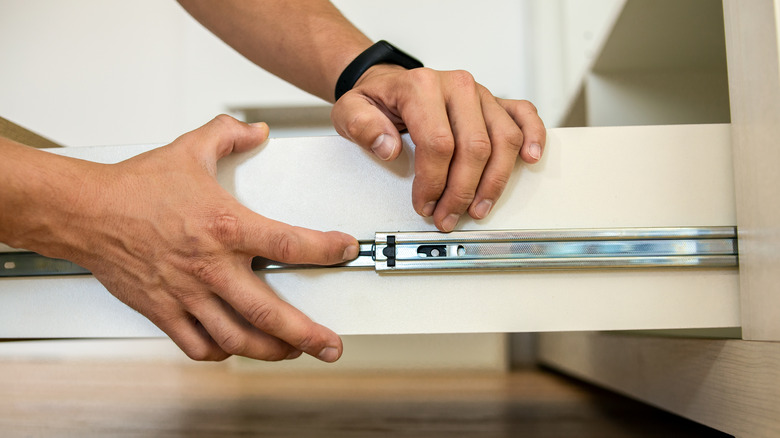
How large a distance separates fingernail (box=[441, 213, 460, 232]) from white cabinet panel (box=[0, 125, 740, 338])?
15mm

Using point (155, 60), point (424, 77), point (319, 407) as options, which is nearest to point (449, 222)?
point (424, 77)

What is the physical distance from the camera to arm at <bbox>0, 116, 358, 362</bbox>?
0.43 m

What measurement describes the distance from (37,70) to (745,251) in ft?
8.80

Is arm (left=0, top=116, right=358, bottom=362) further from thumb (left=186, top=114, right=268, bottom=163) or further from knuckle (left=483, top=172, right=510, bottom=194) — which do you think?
knuckle (left=483, top=172, right=510, bottom=194)

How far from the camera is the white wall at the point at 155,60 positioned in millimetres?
1979

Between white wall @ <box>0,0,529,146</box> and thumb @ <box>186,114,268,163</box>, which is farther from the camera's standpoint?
white wall @ <box>0,0,529,146</box>

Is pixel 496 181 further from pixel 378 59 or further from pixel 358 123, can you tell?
pixel 378 59

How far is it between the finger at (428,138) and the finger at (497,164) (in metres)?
0.03

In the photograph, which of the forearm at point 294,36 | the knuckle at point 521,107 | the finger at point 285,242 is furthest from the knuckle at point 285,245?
the forearm at point 294,36

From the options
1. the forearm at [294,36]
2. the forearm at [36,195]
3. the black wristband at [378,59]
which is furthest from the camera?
Result: the forearm at [294,36]

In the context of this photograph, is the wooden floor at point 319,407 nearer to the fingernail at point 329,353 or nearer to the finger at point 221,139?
the fingernail at point 329,353

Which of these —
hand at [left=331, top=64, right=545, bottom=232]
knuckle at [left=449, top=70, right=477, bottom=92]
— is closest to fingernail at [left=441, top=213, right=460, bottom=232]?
hand at [left=331, top=64, right=545, bottom=232]

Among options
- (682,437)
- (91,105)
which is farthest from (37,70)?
(682,437)

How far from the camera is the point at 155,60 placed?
2.26 meters
